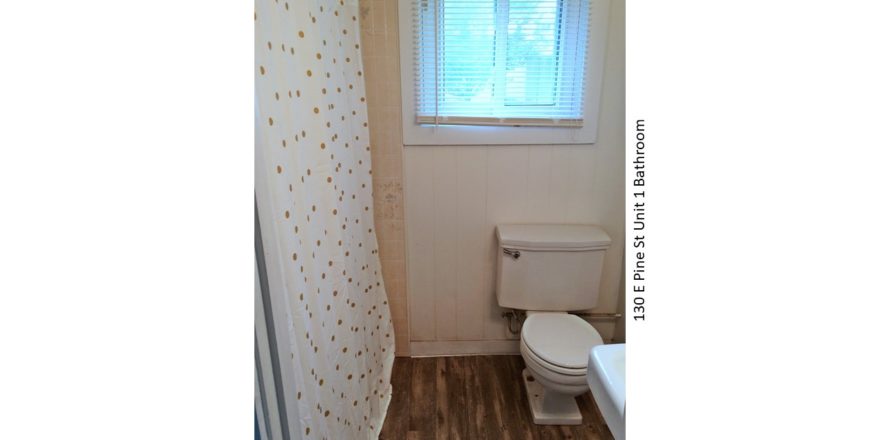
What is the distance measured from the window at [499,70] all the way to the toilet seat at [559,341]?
75 centimetres

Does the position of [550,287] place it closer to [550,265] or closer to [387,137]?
[550,265]

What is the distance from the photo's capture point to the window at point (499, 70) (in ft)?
5.08

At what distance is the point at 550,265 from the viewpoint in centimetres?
169

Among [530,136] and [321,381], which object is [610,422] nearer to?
[321,381]

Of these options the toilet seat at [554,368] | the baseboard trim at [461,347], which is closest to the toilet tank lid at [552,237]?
the toilet seat at [554,368]

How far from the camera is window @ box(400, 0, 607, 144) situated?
155cm

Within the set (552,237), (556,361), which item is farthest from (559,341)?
(552,237)

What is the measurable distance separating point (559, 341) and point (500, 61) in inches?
43.9

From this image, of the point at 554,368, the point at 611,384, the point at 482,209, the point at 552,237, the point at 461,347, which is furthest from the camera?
the point at 461,347

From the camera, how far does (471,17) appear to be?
1546 mm

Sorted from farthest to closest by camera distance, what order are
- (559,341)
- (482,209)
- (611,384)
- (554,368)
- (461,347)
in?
(461,347)
(482,209)
(559,341)
(554,368)
(611,384)

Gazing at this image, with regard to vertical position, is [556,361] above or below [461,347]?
above

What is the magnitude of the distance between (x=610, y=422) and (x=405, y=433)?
3.54ft
